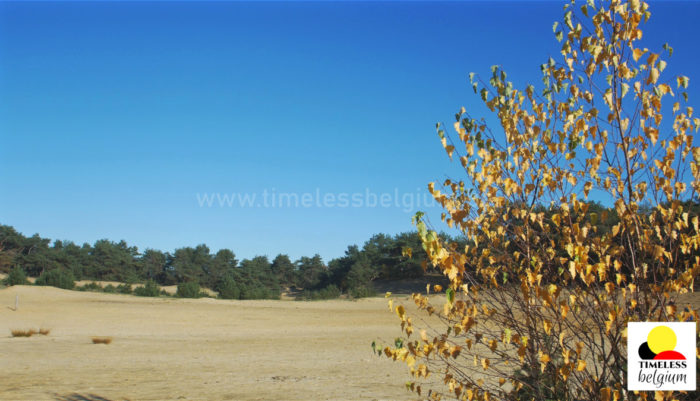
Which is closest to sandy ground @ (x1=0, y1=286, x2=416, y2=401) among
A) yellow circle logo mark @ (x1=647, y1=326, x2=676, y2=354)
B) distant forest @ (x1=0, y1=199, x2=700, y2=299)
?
yellow circle logo mark @ (x1=647, y1=326, x2=676, y2=354)

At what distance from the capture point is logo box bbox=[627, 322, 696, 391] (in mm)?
2857

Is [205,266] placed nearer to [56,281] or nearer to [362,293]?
[56,281]

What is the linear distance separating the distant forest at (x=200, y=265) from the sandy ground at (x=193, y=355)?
1451 centimetres

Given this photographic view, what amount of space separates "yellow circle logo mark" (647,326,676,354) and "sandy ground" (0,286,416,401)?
4139mm

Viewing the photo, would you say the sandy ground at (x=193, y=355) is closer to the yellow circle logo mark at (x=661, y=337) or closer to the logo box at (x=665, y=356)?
the logo box at (x=665, y=356)

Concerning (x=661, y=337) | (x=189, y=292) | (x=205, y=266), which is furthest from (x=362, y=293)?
(x=661, y=337)

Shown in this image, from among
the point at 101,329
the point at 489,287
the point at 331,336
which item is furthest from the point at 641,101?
the point at 101,329

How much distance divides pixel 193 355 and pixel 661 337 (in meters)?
10.4

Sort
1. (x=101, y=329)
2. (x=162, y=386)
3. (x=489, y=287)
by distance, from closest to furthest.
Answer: (x=489, y=287), (x=162, y=386), (x=101, y=329)

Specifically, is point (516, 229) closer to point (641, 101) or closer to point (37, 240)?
point (641, 101)

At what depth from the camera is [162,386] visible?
24.8ft

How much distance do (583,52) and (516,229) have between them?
1162mm

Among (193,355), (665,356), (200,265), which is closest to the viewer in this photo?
(665,356)

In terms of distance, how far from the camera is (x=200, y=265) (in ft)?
158
